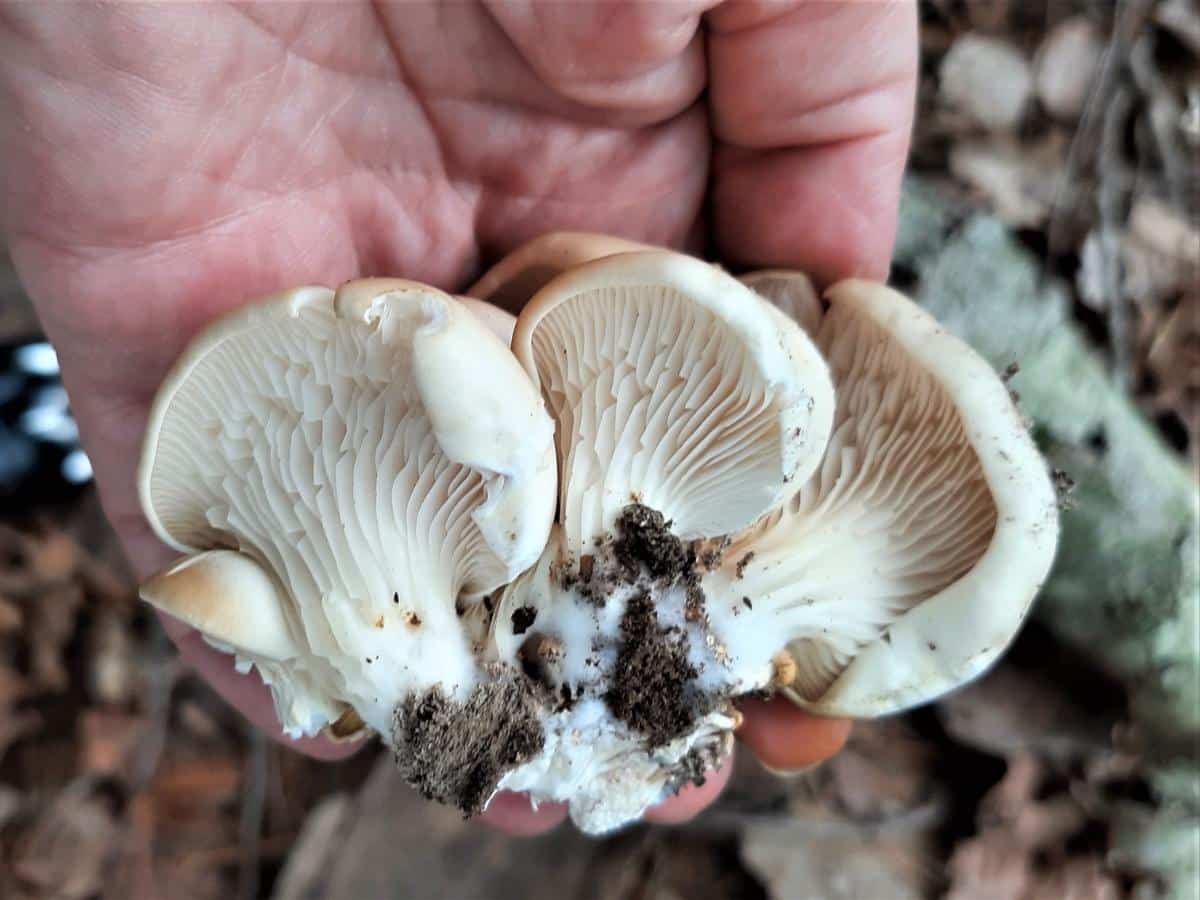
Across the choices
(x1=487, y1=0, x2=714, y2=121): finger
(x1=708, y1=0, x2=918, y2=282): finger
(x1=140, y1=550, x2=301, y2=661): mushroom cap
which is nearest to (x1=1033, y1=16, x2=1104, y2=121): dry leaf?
(x1=708, y1=0, x2=918, y2=282): finger

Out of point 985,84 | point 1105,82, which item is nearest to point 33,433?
point 985,84

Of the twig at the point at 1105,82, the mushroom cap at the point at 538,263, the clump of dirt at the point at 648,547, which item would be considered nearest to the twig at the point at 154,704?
the mushroom cap at the point at 538,263

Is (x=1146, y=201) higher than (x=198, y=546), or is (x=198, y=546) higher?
(x=198, y=546)

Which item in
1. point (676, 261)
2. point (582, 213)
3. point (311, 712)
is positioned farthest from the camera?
point (582, 213)

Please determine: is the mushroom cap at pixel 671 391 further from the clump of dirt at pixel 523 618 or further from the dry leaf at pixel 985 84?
the dry leaf at pixel 985 84

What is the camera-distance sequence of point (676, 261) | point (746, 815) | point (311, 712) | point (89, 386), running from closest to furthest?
point (676, 261)
point (311, 712)
point (89, 386)
point (746, 815)

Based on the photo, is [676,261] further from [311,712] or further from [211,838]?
[211,838]

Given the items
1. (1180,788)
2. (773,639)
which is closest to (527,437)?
(773,639)

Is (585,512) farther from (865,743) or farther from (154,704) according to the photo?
(154,704)
